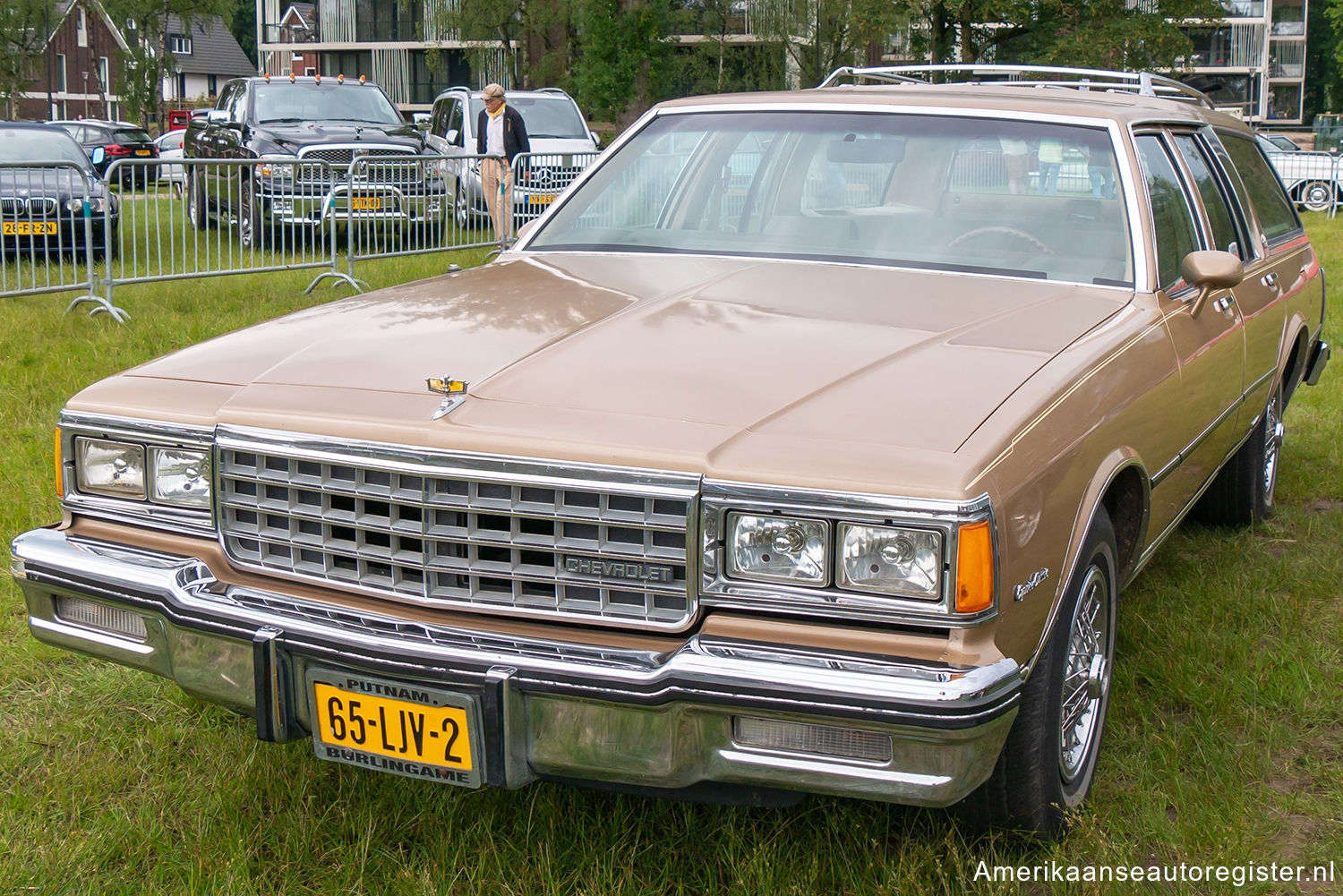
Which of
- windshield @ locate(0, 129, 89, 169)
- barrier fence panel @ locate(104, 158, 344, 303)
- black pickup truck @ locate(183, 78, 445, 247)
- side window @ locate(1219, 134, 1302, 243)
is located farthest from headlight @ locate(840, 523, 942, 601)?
windshield @ locate(0, 129, 89, 169)

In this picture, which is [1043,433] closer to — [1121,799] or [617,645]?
[617,645]

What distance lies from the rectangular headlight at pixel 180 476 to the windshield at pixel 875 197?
1618 mm

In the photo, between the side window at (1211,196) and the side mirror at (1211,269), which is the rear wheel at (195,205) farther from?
the side mirror at (1211,269)

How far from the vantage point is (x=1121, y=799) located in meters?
3.27

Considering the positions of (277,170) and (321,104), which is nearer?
(277,170)

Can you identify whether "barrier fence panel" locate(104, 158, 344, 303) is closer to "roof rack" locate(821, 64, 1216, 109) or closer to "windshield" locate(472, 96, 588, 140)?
"roof rack" locate(821, 64, 1216, 109)

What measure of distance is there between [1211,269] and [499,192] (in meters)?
10.7

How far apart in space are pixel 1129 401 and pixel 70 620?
244 cm

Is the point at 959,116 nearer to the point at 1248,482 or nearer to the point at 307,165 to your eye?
the point at 1248,482

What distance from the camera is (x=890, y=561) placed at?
7.95ft

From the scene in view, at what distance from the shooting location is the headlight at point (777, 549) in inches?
96.4

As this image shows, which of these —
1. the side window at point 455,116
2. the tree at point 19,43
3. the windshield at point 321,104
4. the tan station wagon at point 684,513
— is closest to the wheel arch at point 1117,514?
the tan station wagon at point 684,513

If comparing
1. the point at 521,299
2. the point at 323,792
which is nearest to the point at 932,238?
the point at 521,299

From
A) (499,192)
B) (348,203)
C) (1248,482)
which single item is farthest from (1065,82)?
(499,192)
